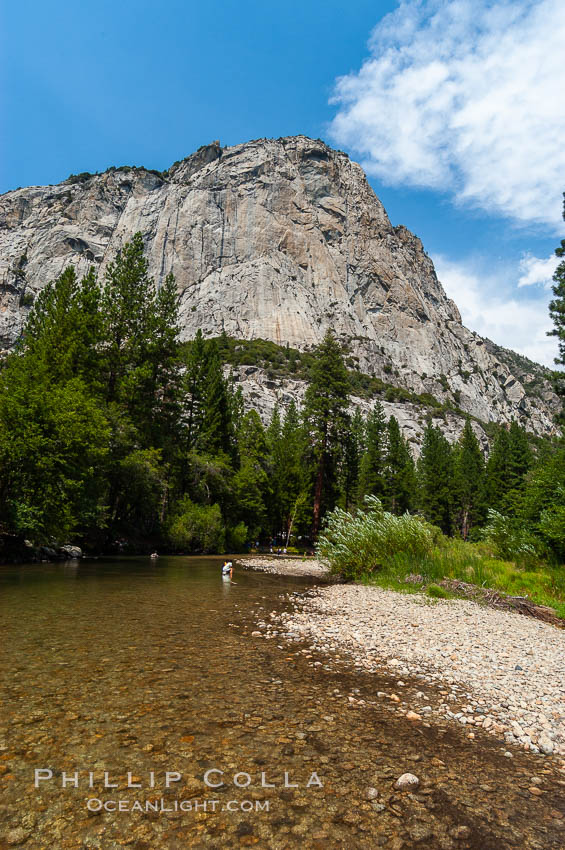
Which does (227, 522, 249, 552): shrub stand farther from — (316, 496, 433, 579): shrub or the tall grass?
(316, 496, 433, 579): shrub

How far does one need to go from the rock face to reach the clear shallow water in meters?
113

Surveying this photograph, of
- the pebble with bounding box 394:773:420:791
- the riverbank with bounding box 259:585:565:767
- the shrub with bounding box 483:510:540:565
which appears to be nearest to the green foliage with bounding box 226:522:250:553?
the shrub with bounding box 483:510:540:565

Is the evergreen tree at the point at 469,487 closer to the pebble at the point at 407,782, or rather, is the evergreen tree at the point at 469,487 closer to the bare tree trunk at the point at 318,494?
the bare tree trunk at the point at 318,494

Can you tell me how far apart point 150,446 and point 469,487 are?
50515 mm

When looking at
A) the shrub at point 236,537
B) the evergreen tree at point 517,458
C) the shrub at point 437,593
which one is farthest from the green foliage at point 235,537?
the evergreen tree at point 517,458

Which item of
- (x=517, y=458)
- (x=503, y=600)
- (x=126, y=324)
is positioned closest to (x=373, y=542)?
(x=503, y=600)

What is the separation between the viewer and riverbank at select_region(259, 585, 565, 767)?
470cm

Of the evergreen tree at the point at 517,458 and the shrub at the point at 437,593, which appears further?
the evergreen tree at the point at 517,458

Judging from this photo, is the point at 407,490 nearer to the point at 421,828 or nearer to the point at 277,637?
the point at 277,637

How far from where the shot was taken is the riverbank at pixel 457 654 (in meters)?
4.70

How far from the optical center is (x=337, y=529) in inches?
689

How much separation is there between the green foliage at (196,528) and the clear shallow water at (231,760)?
84.3ft

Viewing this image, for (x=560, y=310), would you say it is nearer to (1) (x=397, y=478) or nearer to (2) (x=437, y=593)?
(2) (x=437, y=593)

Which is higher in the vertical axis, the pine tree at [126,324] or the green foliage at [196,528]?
the pine tree at [126,324]
